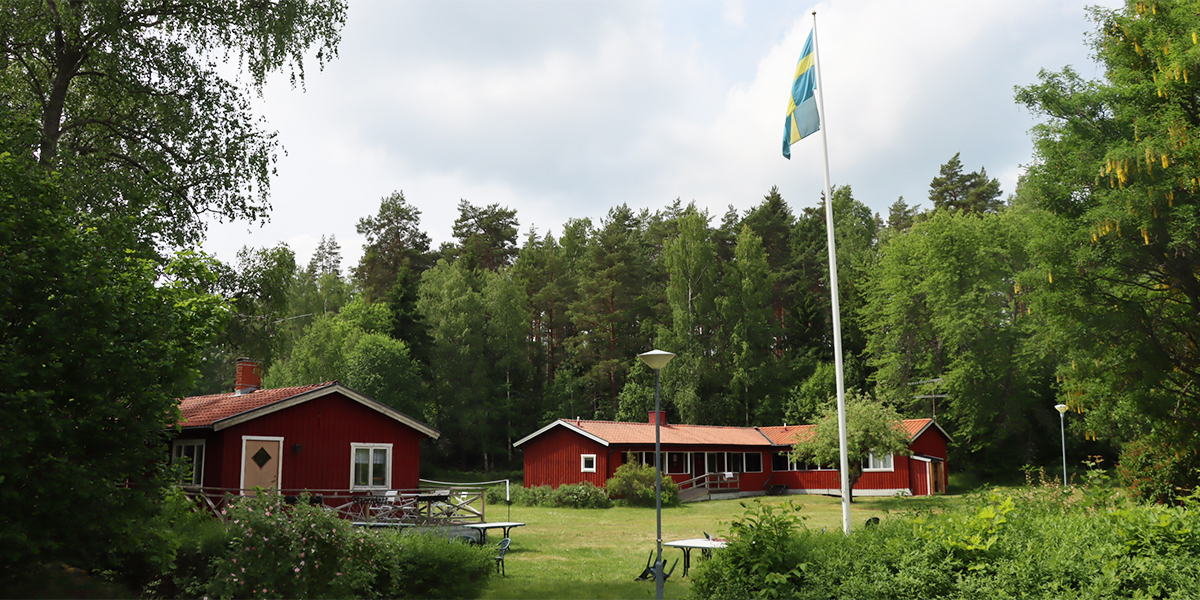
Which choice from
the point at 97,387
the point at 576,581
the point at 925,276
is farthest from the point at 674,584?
the point at 925,276

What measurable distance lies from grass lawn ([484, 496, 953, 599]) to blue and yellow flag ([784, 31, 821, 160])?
7.73 metres

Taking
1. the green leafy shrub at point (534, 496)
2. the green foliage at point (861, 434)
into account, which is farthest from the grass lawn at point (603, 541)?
the green foliage at point (861, 434)

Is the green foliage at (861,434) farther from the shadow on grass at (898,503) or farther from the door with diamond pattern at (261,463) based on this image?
the door with diamond pattern at (261,463)

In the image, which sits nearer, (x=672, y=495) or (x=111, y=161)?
(x=111, y=161)

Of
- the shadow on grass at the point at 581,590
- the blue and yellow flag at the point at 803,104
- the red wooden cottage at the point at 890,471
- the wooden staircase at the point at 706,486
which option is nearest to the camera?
the shadow on grass at the point at 581,590

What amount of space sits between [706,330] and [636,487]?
1744 centimetres

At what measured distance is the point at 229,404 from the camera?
1927cm

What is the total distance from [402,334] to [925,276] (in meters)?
31.1

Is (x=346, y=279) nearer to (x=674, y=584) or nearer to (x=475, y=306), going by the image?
(x=475, y=306)

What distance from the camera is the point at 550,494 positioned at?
30406mm

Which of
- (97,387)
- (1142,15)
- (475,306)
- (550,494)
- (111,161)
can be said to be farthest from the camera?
(475,306)

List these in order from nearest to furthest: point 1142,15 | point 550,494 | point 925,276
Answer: point 1142,15 → point 550,494 → point 925,276

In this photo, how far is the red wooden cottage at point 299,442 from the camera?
1792 centimetres

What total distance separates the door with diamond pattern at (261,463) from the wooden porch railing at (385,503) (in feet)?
1.16
